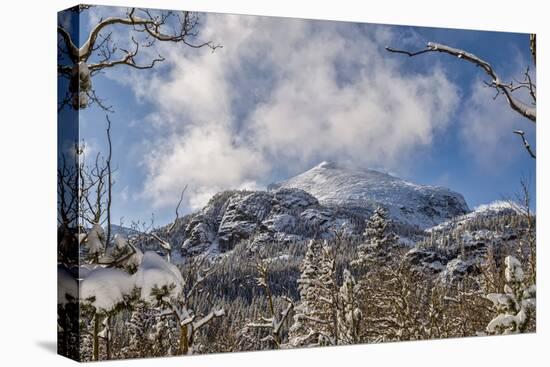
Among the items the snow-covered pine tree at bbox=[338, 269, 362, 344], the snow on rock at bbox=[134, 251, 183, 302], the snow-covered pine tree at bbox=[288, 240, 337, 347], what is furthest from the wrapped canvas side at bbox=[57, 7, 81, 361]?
the snow-covered pine tree at bbox=[338, 269, 362, 344]

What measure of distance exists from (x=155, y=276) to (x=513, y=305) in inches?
157

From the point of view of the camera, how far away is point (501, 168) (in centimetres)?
1064

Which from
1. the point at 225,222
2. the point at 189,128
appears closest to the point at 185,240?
the point at 225,222

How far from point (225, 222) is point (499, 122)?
10.7ft

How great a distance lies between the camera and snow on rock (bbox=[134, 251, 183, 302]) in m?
8.78

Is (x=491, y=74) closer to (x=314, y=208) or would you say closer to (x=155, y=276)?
(x=314, y=208)

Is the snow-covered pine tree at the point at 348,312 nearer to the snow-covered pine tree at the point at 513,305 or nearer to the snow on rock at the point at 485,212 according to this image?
the snow on rock at the point at 485,212

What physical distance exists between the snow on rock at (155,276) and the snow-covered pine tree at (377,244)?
1845 mm

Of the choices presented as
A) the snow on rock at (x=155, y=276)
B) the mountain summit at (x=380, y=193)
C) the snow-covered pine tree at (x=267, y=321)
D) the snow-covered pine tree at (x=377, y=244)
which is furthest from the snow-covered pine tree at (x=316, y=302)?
the snow on rock at (x=155, y=276)

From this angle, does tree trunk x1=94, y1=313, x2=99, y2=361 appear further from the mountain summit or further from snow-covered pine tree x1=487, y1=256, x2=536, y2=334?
snow-covered pine tree x1=487, y1=256, x2=536, y2=334

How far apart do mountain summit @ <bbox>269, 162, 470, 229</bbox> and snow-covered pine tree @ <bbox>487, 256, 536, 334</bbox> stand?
Result: 868 mm

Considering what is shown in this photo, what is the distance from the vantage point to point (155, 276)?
8859 mm

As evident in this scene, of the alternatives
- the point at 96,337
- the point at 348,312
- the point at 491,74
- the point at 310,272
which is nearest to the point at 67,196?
the point at 96,337

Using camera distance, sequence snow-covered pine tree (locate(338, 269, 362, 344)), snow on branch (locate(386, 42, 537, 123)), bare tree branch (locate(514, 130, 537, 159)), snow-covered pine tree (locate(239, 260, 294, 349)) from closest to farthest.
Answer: snow-covered pine tree (locate(239, 260, 294, 349)) → snow-covered pine tree (locate(338, 269, 362, 344)) → snow on branch (locate(386, 42, 537, 123)) → bare tree branch (locate(514, 130, 537, 159))
